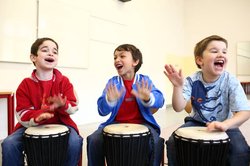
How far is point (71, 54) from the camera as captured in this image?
4.00 metres

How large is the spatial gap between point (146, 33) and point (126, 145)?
185 inches

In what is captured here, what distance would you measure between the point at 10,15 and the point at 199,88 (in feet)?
8.32

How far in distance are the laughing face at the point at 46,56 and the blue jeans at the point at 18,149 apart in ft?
1.52

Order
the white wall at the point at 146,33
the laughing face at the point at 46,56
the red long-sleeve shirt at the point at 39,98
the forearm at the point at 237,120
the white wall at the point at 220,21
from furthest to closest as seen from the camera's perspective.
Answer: the white wall at the point at 220,21 < the white wall at the point at 146,33 < the laughing face at the point at 46,56 < the red long-sleeve shirt at the point at 39,98 < the forearm at the point at 237,120

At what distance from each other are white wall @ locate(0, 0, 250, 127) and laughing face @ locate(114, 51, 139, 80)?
1.84 m

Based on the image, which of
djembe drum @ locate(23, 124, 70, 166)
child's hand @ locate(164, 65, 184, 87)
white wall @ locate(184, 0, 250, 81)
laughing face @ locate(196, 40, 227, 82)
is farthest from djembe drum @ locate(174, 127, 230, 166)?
white wall @ locate(184, 0, 250, 81)

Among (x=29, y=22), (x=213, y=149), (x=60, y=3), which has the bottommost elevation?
(x=213, y=149)

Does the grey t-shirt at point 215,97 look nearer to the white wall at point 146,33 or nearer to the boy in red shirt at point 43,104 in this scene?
the boy in red shirt at point 43,104

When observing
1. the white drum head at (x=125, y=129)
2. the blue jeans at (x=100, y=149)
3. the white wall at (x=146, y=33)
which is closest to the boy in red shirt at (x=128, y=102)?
the blue jeans at (x=100, y=149)

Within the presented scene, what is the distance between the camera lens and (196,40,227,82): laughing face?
65.9 inches

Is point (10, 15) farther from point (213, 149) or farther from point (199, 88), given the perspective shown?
point (213, 149)

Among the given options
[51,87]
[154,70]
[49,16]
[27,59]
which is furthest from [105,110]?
[154,70]

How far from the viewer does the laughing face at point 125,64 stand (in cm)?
193

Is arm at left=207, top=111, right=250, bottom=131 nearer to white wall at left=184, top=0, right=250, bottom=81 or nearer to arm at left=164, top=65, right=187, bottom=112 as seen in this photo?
arm at left=164, top=65, right=187, bottom=112
